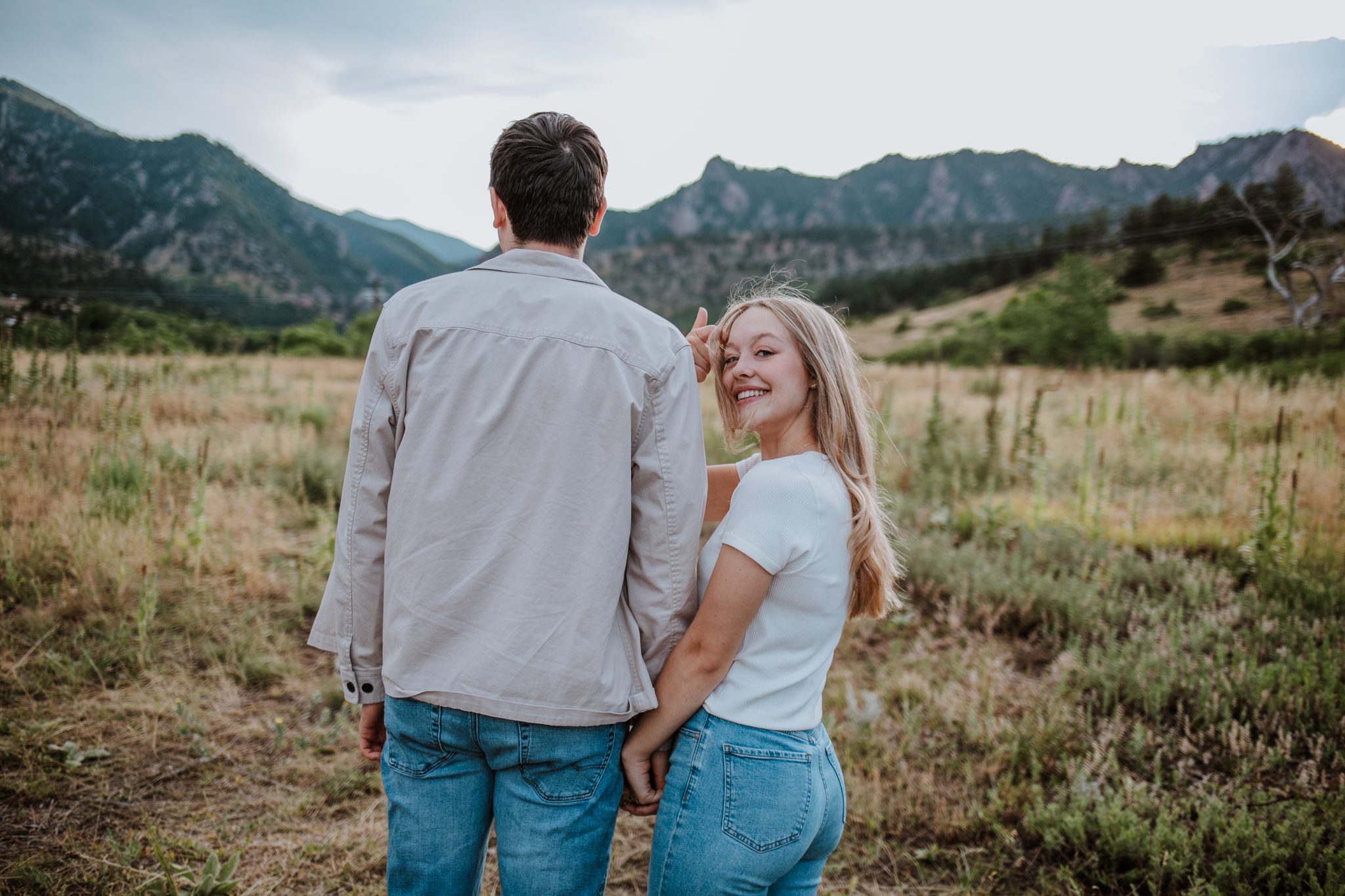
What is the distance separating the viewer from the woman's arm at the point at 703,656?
1397mm

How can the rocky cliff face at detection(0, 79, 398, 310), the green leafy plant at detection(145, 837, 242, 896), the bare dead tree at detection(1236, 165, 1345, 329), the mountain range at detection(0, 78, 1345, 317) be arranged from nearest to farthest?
the green leafy plant at detection(145, 837, 242, 896), the bare dead tree at detection(1236, 165, 1345, 329), the mountain range at detection(0, 78, 1345, 317), the rocky cliff face at detection(0, 79, 398, 310)

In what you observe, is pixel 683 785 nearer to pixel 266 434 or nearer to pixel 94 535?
pixel 94 535

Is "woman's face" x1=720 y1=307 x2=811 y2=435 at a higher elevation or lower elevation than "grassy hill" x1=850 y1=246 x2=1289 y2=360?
lower

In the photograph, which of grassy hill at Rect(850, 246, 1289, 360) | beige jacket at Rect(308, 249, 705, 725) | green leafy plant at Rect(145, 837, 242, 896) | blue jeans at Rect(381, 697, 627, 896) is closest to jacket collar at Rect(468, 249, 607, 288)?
beige jacket at Rect(308, 249, 705, 725)

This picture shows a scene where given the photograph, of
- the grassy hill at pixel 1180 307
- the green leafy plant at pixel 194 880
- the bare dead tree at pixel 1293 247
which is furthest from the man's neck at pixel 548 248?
the bare dead tree at pixel 1293 247

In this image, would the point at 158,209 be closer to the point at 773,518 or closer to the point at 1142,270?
the point at 1142,270

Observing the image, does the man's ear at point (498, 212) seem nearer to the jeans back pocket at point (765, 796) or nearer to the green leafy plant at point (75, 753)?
the jeans back pocket at point (765, 796)

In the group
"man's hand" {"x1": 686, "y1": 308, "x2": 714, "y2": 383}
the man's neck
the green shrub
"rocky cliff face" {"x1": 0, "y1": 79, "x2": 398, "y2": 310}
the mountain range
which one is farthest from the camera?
"rocky cliff face" {"x1": 0, "y1": 79, "x2": 398, "y2": 310}

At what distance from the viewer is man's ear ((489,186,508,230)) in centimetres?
151

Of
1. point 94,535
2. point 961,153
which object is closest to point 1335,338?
point 94,535

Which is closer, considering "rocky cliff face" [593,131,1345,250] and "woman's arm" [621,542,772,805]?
"woman's arm" [621,542,772,805]

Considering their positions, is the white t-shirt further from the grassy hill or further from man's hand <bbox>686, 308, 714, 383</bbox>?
the grassy hill

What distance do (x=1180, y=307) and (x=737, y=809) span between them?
137 feet

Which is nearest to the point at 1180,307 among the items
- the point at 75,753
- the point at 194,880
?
the point at 194,880
